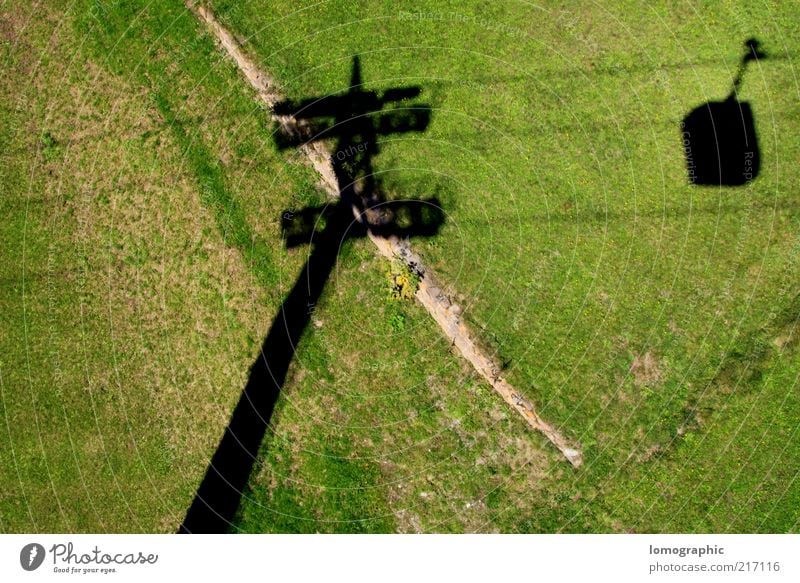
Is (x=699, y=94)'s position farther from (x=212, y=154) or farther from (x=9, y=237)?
(x=9, y=237)

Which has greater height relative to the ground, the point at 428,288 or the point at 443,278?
the point at 443,278

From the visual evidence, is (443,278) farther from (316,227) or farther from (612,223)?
(612,223)

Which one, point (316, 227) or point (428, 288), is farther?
point (316, 227)
